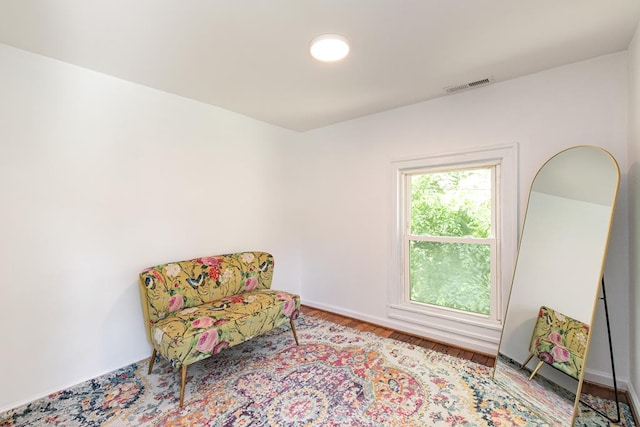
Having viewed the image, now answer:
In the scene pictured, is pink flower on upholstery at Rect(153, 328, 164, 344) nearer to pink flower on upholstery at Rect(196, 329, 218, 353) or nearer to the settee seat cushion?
the settee seat cushion

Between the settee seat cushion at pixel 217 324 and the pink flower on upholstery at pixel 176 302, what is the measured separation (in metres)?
0.05

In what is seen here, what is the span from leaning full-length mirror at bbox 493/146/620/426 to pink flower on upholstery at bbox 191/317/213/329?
217 centimetres

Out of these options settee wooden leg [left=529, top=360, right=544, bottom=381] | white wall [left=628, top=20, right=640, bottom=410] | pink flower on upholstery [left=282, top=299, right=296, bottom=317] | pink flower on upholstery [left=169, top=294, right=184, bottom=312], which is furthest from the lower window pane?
pink flower on upholstery [left=169, top=294, right=184, bottom=312]

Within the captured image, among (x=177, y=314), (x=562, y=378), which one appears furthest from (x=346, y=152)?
(x=562, y=378)

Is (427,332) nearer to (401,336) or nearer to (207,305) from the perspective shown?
(401,336)

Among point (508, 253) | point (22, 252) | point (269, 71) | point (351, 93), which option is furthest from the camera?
point (351, 93)

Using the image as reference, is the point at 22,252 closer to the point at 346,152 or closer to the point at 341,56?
the point at 341,56

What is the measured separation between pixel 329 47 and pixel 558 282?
2.20 metres

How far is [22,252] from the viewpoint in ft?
6.33

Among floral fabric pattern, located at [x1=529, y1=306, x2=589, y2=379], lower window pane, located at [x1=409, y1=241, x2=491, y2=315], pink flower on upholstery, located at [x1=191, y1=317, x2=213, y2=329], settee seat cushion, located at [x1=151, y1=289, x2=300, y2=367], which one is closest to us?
floral fabric pattern, located at [x1=529, y1=306, x2=589, y2=379]

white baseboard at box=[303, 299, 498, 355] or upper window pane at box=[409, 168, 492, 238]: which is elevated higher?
upper window pane at box=[409, 168, 492, 238]

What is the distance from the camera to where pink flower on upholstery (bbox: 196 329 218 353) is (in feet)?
6.54

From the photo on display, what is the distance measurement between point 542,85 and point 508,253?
1.37 m

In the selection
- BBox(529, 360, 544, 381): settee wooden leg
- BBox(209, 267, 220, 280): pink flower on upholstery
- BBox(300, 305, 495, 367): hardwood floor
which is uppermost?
BBox(209, 267, 220, 280): pink flower on upholstery
